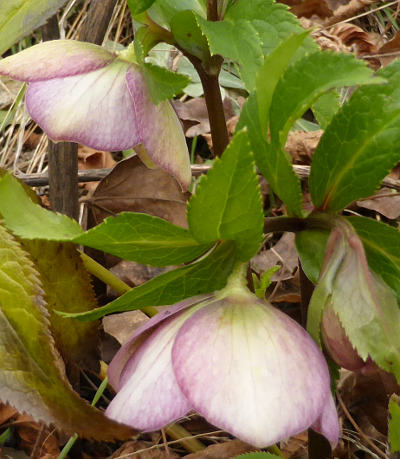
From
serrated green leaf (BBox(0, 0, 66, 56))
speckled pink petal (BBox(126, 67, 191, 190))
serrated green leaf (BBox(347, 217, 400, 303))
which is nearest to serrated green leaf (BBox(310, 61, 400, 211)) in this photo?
serrated green leaf (BBox(347, 217, 400, 303))

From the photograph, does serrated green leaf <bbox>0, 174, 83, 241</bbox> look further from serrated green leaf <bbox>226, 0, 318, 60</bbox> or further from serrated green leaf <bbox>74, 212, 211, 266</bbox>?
serrated green leaf <bbox>226, 0, 318, 60</bbox>

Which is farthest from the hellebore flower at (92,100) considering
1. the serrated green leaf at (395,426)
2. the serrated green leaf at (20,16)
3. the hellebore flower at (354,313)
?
the serrated green leaf at (395,426)

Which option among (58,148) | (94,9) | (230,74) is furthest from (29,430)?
(230,74)

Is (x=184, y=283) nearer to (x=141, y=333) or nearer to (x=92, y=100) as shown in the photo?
(x=141, y=333)

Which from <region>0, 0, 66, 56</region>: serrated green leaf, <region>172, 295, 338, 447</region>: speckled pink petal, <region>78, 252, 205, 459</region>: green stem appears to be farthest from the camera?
<region>78, 252, 205, 459</region>: green stem

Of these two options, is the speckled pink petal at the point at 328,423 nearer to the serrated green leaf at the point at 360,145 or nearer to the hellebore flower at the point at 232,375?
the hellebore flower at the point at 232,375
